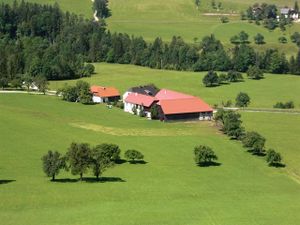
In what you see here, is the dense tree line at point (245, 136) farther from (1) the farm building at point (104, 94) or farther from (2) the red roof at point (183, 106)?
(1) the farm building at point (104, 94)

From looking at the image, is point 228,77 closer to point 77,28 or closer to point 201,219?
point 77,28

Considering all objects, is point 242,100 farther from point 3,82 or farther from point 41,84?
point 3,82

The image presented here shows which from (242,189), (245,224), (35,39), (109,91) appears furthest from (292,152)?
(35,39)

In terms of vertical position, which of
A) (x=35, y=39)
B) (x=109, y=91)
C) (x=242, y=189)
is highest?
(x=35, y=39)

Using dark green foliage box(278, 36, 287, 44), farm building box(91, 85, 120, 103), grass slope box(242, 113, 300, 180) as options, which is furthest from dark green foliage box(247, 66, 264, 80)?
farm building box(91, 85, 120, 103)

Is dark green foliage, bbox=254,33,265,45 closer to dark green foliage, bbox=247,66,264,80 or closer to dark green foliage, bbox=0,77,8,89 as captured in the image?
dark green foliage, bbox=247,66,264,80

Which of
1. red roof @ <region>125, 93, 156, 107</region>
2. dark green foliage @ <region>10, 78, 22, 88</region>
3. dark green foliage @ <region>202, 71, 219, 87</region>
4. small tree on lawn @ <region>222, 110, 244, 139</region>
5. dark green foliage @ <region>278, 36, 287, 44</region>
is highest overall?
dark green foliage @ <region>278, 36, 287, 44</region>
